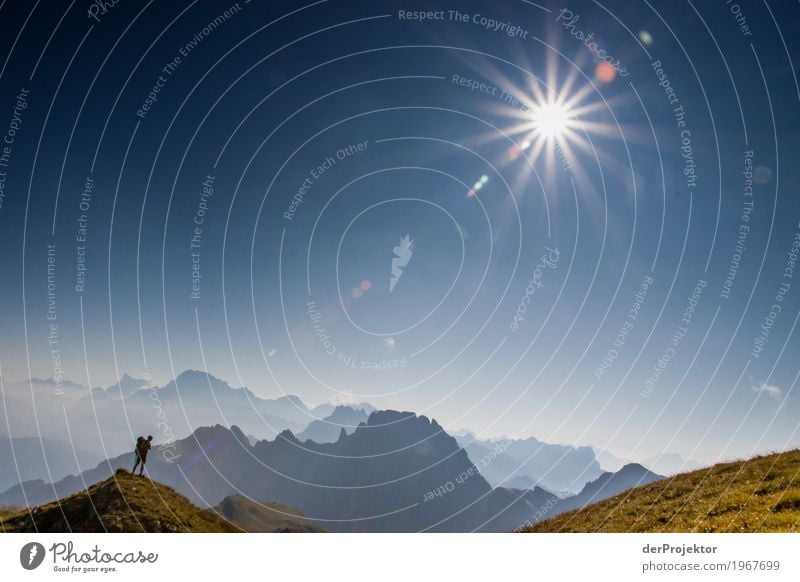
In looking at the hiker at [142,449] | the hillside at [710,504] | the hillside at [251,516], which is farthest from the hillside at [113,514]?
the hillside at [251,516]

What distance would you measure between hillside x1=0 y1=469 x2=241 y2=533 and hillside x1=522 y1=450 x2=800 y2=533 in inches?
668

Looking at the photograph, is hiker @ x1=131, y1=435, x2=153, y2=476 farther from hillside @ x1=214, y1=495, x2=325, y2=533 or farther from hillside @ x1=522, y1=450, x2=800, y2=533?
hillside @ x1=214, y1=495, x2=325, y2=533

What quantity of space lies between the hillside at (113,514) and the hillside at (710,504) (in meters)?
17.0

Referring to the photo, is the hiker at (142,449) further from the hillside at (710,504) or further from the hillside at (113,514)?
the hillside at (710,504)

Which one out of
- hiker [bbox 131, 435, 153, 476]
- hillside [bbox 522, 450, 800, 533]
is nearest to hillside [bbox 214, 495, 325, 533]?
hiker [bbox 131, 435, 153, 476]

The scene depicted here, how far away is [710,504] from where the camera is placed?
19.4 m

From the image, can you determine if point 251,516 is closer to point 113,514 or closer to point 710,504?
point 113,514

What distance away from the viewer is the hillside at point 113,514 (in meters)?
19.4

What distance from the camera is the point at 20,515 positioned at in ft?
66.5

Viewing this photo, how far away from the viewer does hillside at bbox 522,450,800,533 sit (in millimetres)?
17000
